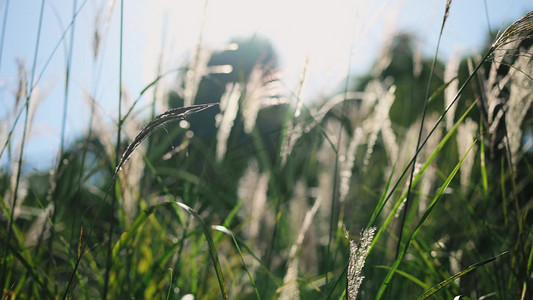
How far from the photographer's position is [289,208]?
3.29 metres

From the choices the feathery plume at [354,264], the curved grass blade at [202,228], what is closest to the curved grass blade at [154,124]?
the curved grass blade at [202,228]

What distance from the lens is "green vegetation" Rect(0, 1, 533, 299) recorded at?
1170 mm

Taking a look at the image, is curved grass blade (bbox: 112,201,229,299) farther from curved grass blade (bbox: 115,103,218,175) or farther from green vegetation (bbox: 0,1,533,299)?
curved grass blade (bbox: 115,103,218,175)

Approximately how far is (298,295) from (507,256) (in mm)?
746

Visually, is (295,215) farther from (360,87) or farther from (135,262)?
(360,87)

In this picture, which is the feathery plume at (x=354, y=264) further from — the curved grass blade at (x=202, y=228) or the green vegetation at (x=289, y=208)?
the curved grass blade at (x=202, y=228)

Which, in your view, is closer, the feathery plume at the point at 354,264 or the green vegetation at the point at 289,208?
the feathery plume at the point at 354,264

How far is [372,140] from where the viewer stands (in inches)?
74.3

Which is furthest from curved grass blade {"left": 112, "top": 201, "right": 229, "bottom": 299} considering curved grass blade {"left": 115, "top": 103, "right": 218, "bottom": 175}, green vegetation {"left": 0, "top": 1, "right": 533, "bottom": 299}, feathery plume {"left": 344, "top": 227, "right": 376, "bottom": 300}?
feathery plume {"left": 344, "top": 227, "right": 376, "bottom": 300}

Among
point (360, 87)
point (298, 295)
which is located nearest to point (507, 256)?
point (298, 295)

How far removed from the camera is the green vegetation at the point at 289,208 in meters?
1.17

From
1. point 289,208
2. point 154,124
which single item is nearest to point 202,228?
point 154,124

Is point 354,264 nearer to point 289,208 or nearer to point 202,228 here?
point 202,228

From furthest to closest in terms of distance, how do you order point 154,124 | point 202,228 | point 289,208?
point 289,208
point 202,228
point 154,124
